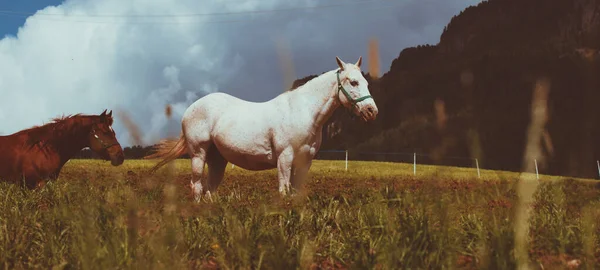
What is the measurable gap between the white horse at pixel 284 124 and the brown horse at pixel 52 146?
1799mm

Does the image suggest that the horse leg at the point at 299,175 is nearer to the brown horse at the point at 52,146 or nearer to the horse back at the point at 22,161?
the brown horse at the point at 52,146

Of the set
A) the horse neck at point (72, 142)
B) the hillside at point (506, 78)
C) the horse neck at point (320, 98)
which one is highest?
the hillside at point (506, 78)

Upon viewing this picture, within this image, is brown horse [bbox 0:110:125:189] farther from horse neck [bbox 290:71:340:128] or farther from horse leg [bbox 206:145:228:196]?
horse neck [bbox 290:71:340:128]

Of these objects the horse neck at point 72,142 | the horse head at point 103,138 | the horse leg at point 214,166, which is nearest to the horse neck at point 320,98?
the horse leg at point 214,166

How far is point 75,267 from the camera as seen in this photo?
336 centimetres

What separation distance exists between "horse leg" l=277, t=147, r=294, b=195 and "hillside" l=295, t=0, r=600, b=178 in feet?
107

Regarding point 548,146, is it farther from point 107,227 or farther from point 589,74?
point 589,74

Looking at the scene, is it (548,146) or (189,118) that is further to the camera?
(189,118)

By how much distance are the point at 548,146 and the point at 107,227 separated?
2947mm

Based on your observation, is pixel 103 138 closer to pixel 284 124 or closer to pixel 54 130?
pixel 54 130

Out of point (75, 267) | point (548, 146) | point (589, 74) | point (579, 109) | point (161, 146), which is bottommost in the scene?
point (75, 267)

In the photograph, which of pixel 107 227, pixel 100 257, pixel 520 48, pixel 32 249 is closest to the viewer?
pixel 100 257

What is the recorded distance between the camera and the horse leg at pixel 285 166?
7543mm

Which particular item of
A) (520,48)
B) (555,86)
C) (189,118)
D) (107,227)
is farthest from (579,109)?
(107,227)
